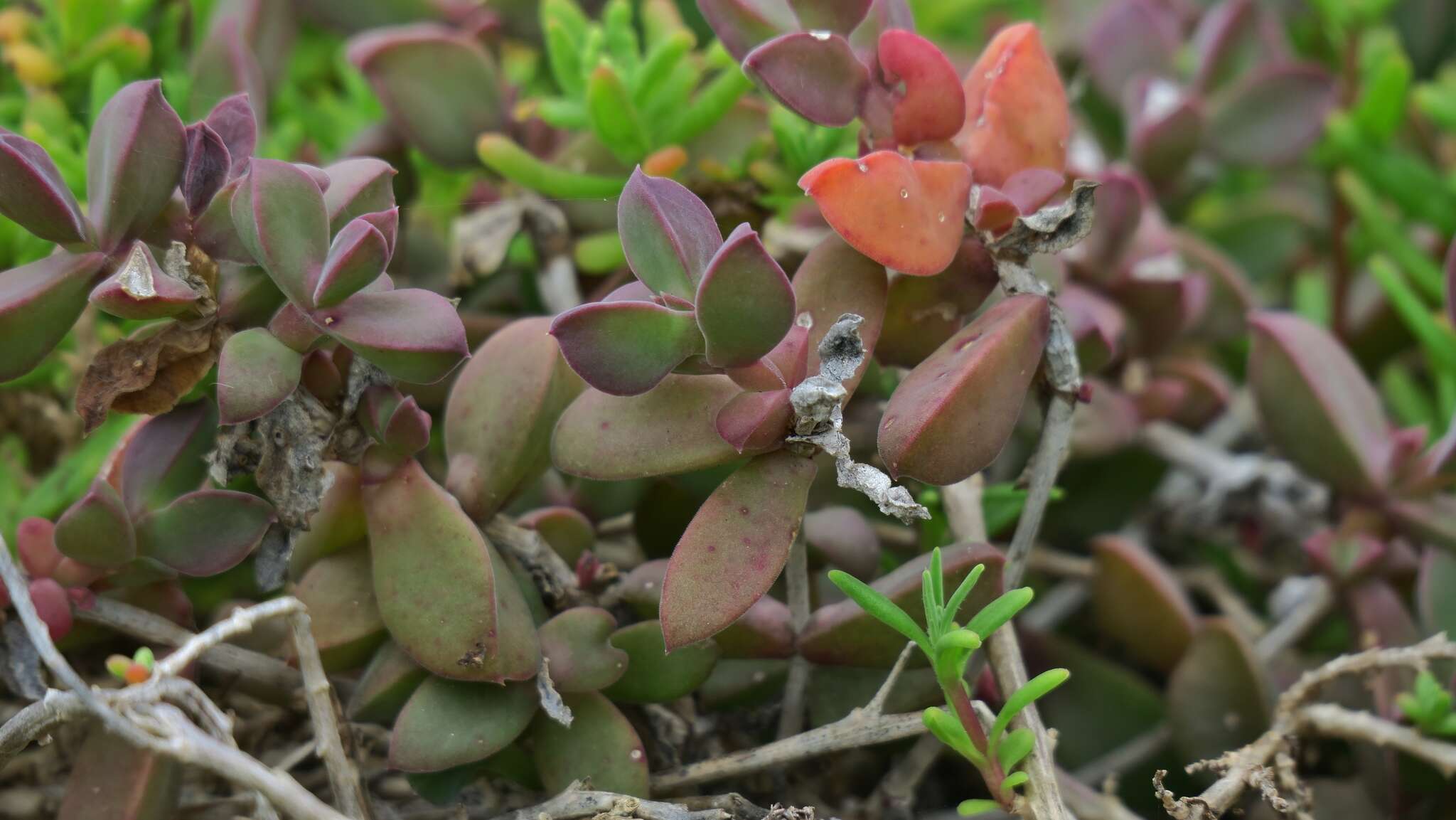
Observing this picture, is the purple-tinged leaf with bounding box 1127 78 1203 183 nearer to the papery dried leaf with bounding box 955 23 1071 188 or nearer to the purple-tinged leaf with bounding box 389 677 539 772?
the papery dried leaf with bounding box 955 23 1071 188

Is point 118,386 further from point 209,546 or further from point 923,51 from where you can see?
point 923,51

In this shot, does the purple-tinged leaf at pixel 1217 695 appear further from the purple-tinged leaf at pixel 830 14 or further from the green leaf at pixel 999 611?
the purple-tinged leaf at pixel 830 14

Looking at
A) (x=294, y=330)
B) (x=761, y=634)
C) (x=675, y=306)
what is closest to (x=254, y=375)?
(x=294, y=330)

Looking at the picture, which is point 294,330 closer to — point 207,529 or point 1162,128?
point 207,529

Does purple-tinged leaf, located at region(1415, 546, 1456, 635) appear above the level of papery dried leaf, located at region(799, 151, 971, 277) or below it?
below

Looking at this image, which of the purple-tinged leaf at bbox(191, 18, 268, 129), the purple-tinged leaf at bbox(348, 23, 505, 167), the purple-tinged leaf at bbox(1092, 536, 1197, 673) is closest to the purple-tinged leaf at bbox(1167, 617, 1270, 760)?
the purple-tinged leaf at bbox(1092, 536, 1197, 673)

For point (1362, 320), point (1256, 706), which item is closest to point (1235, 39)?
point (1362, 320)
